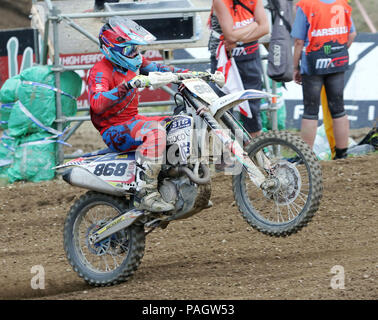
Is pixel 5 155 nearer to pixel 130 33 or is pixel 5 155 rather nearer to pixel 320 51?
pixel 320 51

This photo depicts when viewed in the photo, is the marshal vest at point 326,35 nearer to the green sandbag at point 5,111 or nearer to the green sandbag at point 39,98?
the green sandbag at point 39,98

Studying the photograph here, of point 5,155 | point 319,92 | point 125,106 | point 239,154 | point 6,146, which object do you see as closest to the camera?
point 239,154

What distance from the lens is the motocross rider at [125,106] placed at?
5.28m

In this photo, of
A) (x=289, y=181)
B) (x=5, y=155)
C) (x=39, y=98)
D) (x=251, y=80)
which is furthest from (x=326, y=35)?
(x=5, y=155)

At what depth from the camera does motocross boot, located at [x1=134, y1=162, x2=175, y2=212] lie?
5.36 meters

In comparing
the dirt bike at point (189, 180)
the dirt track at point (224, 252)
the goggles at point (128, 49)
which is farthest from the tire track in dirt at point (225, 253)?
the goggles at point (128, 49)

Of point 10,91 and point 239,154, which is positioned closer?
point 239,154

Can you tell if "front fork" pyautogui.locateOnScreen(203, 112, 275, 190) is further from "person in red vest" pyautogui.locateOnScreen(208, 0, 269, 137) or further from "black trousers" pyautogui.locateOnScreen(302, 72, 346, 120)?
"black trousers" pyautogui.locateOnScreen(302, 72, 346, 120)

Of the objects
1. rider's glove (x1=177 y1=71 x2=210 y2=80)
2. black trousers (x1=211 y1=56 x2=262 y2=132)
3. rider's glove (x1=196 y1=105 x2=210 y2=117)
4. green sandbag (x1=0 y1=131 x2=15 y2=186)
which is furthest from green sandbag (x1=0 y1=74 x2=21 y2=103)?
rider's glove (x1=196 y1=105 x2=210 y2=117)

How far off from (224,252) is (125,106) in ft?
4.97

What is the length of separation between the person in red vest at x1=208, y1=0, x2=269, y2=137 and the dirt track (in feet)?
3.47

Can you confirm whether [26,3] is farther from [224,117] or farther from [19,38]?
[224,117]

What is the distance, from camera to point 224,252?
245 inches

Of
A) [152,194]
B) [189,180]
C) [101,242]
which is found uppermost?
[189,180]
